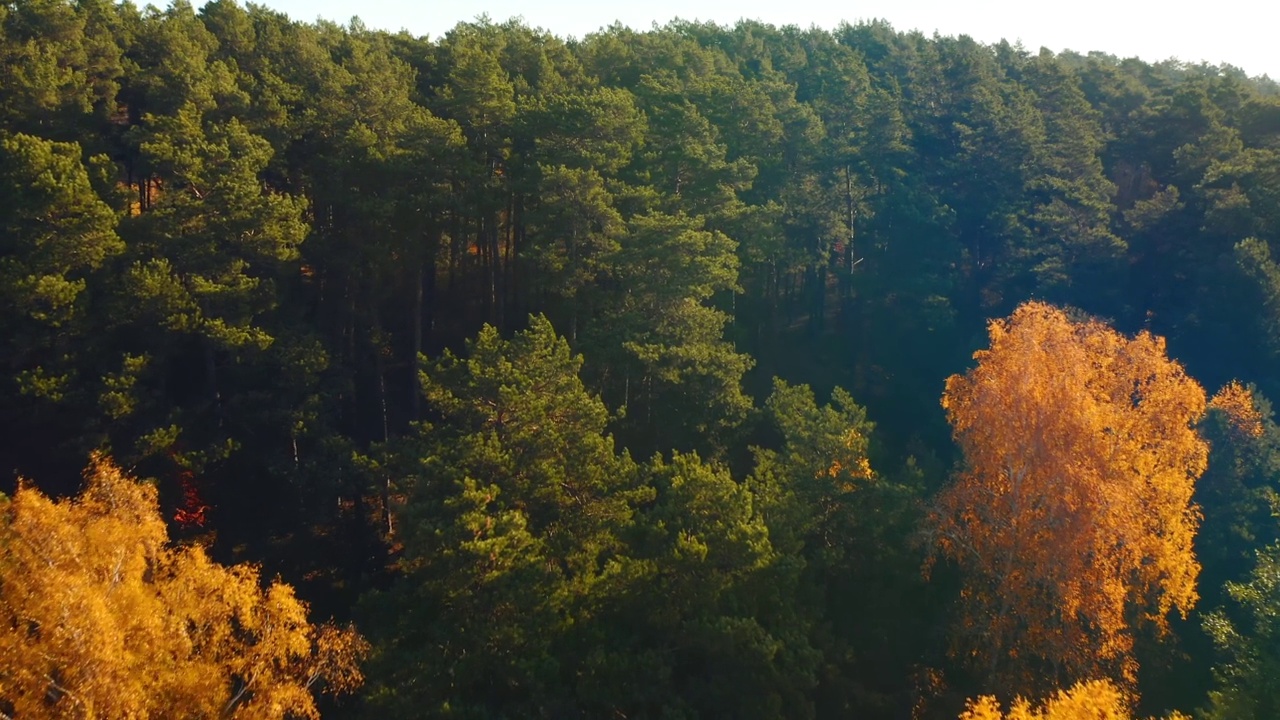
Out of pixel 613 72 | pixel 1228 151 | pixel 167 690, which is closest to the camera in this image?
pixel 167 690

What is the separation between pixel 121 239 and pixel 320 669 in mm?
14454

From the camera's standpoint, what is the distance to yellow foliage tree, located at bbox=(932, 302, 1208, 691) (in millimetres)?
19203

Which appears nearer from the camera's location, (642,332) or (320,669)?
(320,669)

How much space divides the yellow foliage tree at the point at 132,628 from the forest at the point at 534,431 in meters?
0.06

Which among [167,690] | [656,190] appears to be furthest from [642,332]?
[167,690]

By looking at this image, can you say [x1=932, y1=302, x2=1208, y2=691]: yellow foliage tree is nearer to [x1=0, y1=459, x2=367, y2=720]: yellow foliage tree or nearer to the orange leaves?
the orange leaves

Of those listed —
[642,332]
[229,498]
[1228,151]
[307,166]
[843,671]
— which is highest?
[1228,151]

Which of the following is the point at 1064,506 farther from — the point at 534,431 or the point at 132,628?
the point at 132,628

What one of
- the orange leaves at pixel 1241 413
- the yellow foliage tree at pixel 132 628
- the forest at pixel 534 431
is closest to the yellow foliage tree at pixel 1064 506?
the forest at pixel 534 431

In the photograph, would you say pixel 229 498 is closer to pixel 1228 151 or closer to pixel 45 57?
pixel 45 57

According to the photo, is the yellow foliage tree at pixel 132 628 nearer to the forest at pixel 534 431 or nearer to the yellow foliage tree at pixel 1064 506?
the forest at pixel 534 431

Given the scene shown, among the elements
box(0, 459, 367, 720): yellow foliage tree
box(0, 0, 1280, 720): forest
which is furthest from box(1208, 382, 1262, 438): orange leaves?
box(0, 459, 367, 720): yellow foliage tree

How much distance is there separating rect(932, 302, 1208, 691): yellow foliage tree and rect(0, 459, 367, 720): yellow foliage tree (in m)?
15.6

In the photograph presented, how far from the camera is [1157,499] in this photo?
20.0 meters
